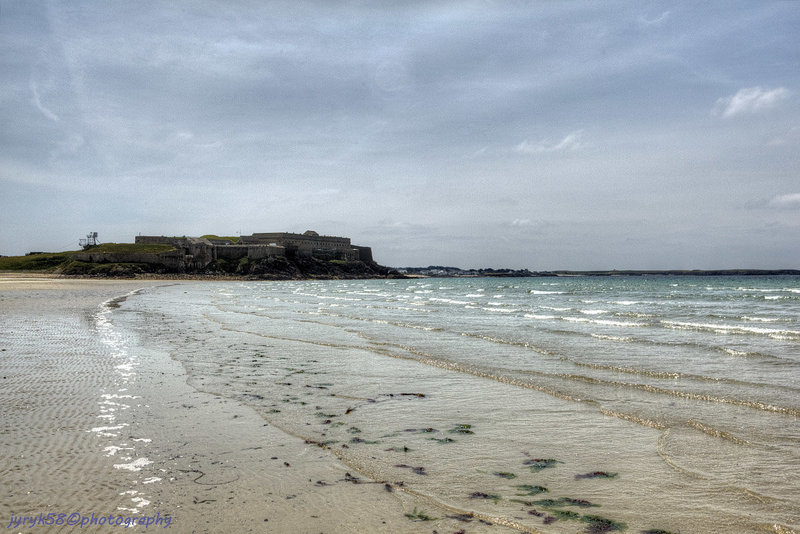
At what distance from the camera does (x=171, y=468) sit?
488 centimetres

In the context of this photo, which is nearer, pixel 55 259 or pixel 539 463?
pixel 539 463

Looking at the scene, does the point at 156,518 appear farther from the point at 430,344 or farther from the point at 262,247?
the point at 262,247

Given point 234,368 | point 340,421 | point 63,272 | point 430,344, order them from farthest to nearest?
point 63,272, point 430,344, point 234,368, point 340,421

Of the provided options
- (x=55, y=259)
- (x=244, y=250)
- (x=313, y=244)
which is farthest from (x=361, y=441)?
(x=313, y=244)

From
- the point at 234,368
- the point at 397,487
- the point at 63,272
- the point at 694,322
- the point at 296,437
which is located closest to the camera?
the point at 397,487

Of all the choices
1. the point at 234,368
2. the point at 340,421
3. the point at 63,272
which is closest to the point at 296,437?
the point at 340,421

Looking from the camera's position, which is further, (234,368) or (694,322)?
(694,322)

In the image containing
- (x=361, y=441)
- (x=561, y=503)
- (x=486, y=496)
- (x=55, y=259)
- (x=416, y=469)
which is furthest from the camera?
(x=55, y=259)

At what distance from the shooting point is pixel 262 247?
121250 millimetres

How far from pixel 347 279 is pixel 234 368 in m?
129

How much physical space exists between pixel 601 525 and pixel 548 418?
3.33 metres

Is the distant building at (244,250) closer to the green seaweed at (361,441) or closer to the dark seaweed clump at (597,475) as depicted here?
the green seaweed at (361,441)

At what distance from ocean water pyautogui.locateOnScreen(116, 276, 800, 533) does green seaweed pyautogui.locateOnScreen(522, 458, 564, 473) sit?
0.04ft

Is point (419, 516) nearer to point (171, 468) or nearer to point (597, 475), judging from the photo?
point (597, 475)
